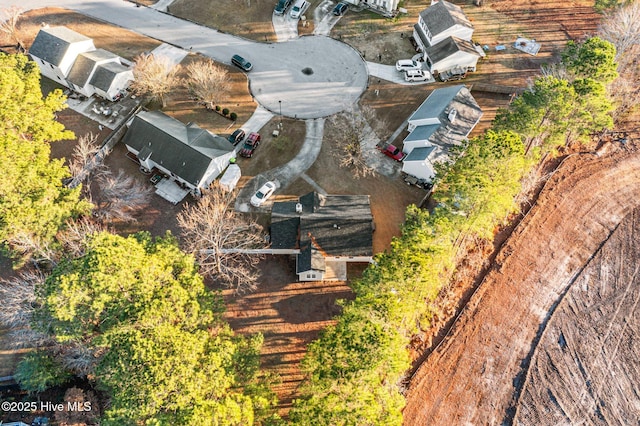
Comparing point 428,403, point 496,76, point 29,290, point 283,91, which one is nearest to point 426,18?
point 496,76

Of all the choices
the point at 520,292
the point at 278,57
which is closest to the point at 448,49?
the point at 278,57

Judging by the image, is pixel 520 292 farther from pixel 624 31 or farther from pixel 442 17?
pixel 442 17

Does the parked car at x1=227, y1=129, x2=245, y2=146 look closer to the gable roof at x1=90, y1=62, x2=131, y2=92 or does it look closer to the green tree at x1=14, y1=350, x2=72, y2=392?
the gable roof at x1=90, y1=62, x2=131, y2=92

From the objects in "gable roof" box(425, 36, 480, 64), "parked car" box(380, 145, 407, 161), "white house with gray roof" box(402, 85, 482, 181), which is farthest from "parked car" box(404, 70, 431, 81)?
"parked car" box(380, 145, 407, 161)

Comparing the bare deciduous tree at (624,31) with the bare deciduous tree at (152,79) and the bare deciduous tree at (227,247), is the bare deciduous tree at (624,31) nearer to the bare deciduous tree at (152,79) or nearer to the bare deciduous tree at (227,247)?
the bare deciduous tree at (227,247)

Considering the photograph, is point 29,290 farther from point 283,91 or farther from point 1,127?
point 283,91

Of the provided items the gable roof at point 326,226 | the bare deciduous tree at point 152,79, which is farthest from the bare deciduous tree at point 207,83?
the gable roof at point 326,226
